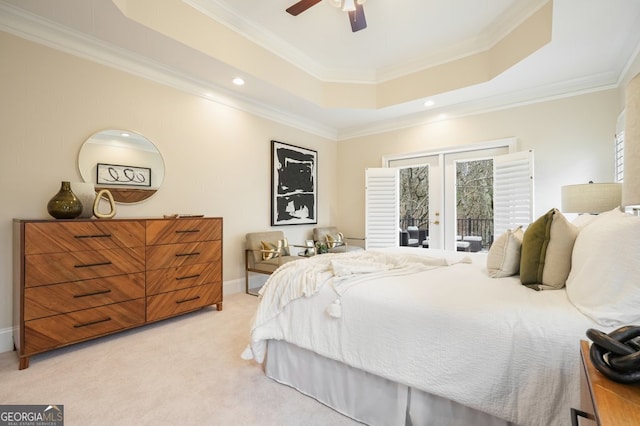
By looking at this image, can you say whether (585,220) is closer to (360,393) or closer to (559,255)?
(559,255)

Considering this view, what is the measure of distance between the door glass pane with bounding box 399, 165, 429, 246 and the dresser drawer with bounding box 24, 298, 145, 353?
3.97 meters

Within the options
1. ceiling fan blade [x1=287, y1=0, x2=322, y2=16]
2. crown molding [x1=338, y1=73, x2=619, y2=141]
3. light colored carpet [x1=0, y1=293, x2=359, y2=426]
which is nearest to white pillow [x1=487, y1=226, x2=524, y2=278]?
light colored carpet [x1=0, y1=293, x2=359, y2=426]

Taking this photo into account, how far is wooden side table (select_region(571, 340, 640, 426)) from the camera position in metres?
0.56

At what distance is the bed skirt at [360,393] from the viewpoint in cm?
133

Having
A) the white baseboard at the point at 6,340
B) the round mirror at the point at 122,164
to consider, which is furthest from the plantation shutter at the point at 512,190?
the white baseboard at the point at 6,340

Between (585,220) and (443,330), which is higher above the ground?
(585,220)

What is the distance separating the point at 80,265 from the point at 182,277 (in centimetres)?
88

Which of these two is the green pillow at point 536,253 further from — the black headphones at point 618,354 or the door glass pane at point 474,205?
the door glass pane at point 474,205

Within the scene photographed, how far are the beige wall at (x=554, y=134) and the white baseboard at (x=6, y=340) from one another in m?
5.25

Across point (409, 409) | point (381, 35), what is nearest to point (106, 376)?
point (409, 409)

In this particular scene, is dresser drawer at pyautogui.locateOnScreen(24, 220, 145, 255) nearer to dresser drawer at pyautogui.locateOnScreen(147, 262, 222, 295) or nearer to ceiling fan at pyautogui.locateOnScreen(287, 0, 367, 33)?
dresser drawer at pyautogui.locateOnScreen(147, 262, 222, 295)

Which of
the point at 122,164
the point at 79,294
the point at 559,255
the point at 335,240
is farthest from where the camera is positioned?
the point at 335,240

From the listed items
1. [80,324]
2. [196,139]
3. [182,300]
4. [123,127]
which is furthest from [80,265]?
[196,139]

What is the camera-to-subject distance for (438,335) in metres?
1.29
